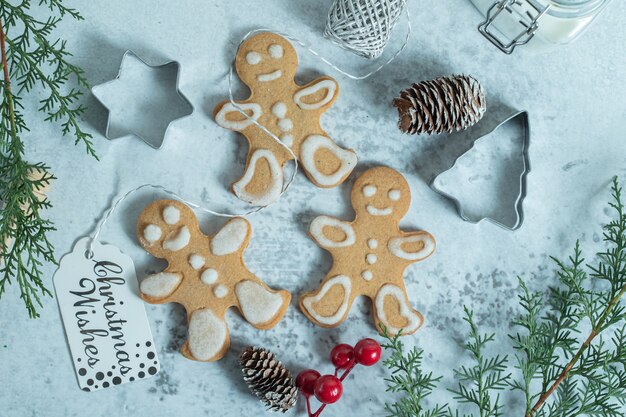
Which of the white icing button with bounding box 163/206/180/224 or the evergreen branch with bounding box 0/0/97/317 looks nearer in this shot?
the evergreen branch with bounding box 0/0/97/317

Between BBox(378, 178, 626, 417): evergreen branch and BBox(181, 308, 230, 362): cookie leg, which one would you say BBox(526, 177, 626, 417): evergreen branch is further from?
BBox(181, 308, 230, 362): cookie leg

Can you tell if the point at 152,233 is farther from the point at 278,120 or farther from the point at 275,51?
the point at 275,51

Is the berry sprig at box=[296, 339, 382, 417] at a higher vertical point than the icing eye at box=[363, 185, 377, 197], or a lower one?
lower

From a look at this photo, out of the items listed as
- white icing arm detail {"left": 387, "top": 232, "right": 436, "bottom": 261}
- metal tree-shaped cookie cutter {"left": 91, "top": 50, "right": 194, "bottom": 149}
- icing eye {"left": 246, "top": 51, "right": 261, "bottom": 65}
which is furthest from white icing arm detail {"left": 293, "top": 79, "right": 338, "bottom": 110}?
white icing arm detail {"left": 387, "top": 232, "right": 436, "bottom": 261}

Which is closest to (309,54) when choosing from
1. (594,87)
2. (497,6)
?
(497,6)

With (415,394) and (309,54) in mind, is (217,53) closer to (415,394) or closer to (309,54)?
(309,54)

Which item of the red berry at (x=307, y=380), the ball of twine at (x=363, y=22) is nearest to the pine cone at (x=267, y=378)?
the red berry at (x=307, y=380)

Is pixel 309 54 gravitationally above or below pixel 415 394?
above
